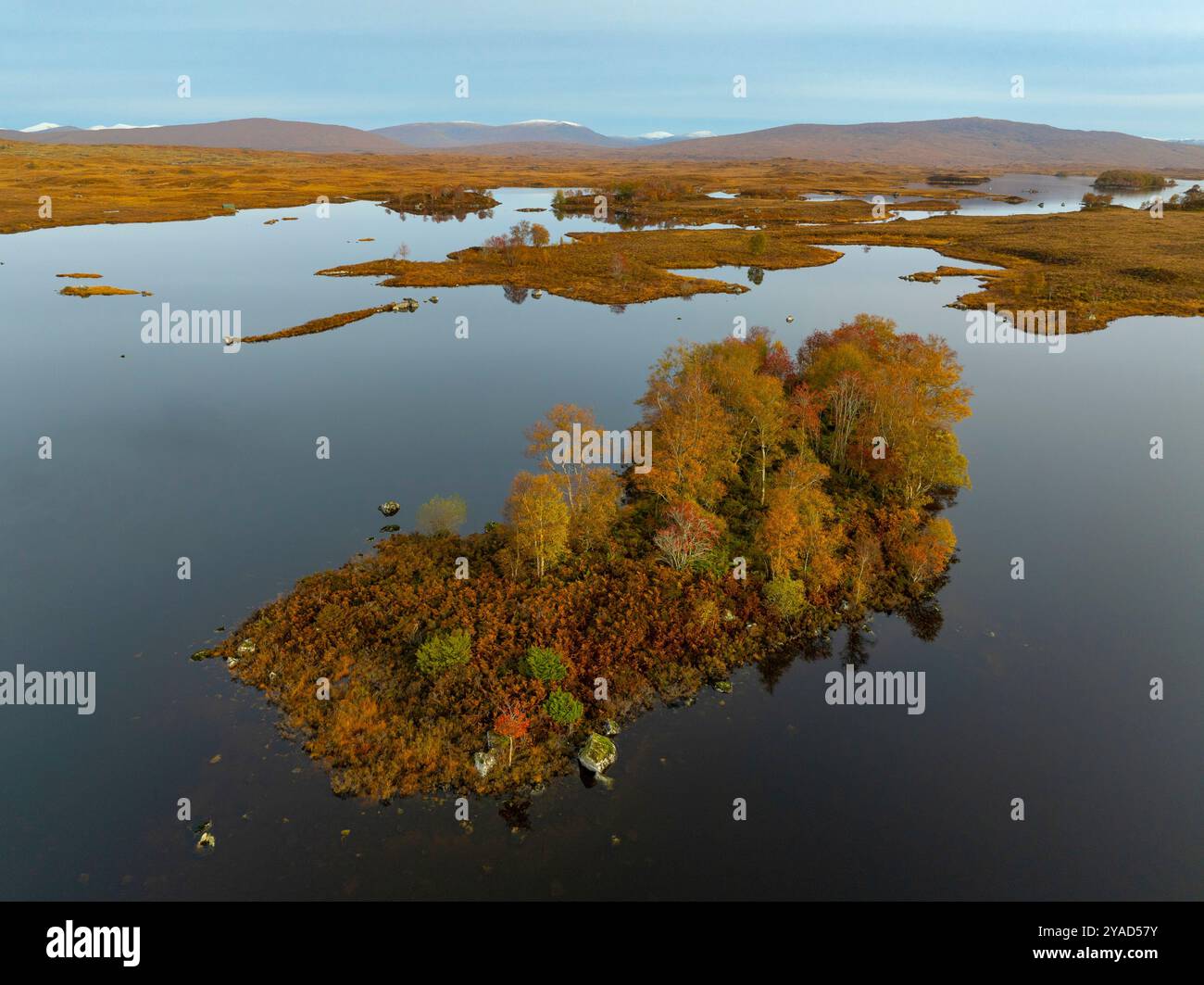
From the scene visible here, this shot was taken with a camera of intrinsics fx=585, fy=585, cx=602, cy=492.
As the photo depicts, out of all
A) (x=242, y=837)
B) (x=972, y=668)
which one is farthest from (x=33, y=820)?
(x=972, y=668)

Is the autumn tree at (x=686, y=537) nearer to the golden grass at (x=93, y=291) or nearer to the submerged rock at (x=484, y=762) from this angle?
the submerged rock at (x=484, y=762)

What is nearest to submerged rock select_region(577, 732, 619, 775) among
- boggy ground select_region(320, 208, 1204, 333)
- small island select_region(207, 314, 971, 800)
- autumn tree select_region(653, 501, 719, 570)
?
small island select_region(207, 314, 971, 800)

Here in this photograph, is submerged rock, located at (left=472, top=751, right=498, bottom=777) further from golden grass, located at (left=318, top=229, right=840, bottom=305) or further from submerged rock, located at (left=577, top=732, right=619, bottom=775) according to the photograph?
golden grass, located at (left=318, top=229, right=840, bottom=305)
